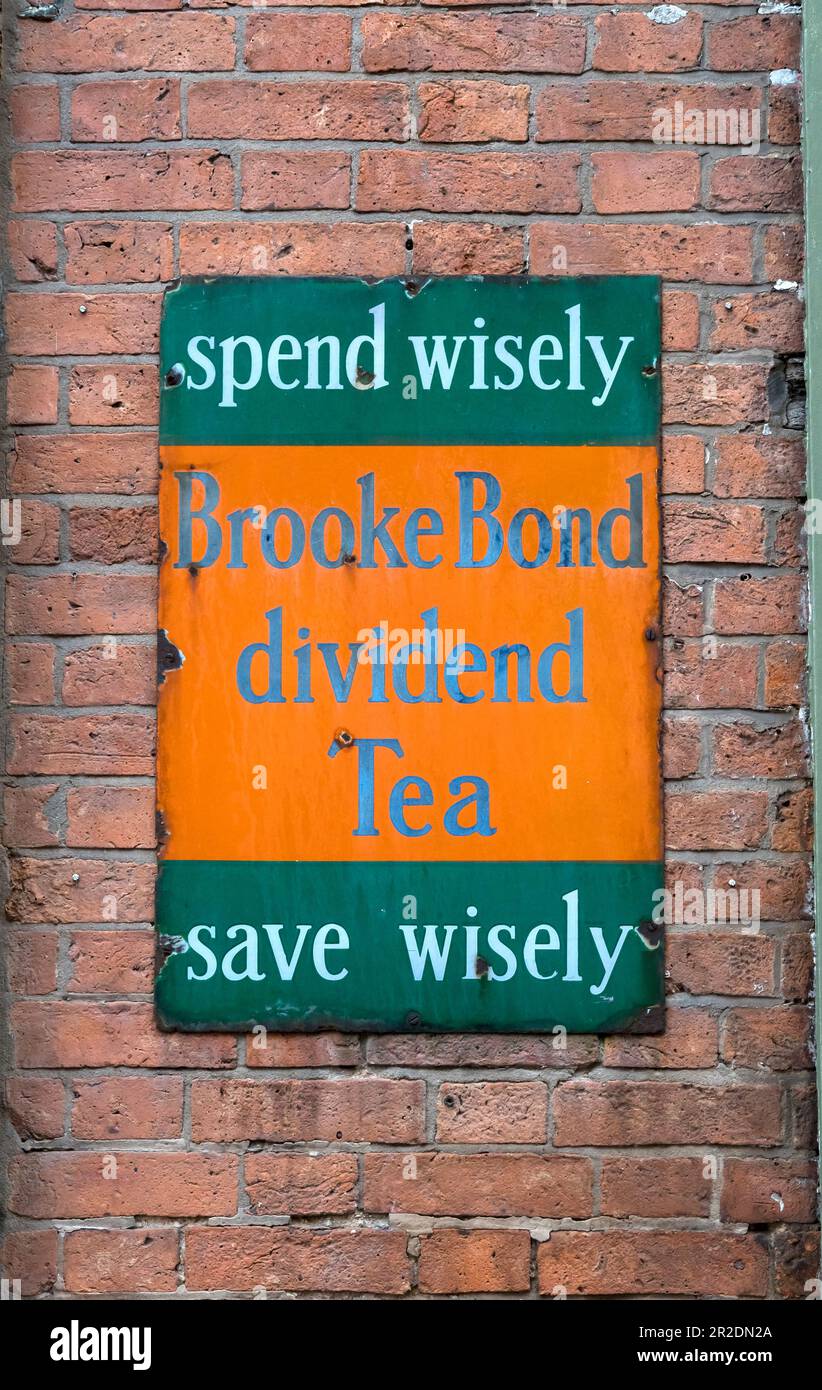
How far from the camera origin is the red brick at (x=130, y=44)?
1.89m

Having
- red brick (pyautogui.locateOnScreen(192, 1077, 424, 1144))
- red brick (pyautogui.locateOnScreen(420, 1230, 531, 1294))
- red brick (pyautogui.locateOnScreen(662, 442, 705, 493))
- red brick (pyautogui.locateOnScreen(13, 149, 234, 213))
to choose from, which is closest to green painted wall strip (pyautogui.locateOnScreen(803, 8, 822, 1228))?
red brick (pyautogui.locateOnScreen(662, 442, 705, 493))

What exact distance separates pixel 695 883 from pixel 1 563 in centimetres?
113

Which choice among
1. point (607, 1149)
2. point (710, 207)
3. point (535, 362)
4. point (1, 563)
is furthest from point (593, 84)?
point (607, 1149)

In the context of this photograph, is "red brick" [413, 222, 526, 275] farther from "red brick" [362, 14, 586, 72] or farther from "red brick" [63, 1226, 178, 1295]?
"red brick" [63, 1226, 178, 1295]

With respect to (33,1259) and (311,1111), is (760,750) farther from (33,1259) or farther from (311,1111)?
(33,1259)

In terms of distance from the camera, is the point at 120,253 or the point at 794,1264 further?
the point at 120,253

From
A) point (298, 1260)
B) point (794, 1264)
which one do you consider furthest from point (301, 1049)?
point (794, 1264)

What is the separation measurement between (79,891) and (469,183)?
121cm

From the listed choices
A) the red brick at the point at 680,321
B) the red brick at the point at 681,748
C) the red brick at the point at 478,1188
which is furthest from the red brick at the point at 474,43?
the red brick at the point at 478,1188

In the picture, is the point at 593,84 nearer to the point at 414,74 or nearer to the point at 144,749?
the point at 414,74

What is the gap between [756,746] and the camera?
1.83m

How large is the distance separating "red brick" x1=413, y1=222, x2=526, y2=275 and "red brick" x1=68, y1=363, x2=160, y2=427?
447 mm

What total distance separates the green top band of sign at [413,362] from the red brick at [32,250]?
0.22m

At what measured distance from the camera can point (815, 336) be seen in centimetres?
179
